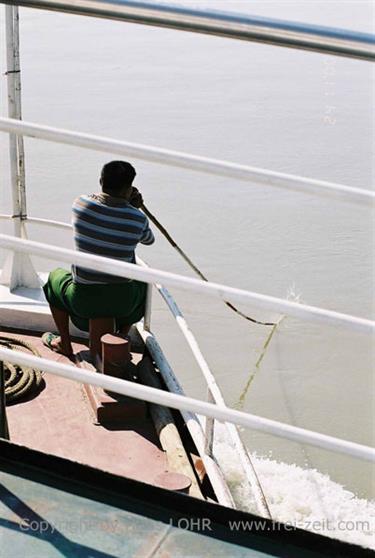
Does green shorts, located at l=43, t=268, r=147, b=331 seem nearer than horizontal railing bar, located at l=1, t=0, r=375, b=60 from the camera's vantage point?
No

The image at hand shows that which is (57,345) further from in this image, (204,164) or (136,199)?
(204,164)

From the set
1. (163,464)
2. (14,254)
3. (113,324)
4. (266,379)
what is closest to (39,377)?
(113,324)

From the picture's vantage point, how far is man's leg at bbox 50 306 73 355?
4.30m

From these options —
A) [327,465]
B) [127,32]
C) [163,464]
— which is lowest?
[327,465]

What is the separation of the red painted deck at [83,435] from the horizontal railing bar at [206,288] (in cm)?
168

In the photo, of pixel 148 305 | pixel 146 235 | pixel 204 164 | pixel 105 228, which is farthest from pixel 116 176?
pixel 204 164

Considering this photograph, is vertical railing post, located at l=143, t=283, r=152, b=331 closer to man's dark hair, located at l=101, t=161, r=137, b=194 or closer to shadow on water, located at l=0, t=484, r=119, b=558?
man's dark hair, located at l=101, t=161, r=137, b=194

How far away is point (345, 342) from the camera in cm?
761

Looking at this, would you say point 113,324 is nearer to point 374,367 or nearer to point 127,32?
point 374,367

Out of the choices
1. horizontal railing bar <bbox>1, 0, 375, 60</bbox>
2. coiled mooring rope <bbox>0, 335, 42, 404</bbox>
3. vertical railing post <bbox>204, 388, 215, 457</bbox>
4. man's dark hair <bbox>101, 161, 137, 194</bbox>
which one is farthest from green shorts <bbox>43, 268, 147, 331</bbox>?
horizontal railing bar <bbox>1, 0, 375, 60</bbox>

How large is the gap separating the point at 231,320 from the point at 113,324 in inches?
150

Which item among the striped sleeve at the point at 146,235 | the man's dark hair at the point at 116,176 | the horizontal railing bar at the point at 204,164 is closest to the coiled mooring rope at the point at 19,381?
the striped sleeve at the point at 146,235

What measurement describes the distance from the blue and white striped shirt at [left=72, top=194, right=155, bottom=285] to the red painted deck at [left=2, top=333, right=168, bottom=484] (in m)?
0.55

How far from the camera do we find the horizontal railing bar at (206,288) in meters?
1.78
